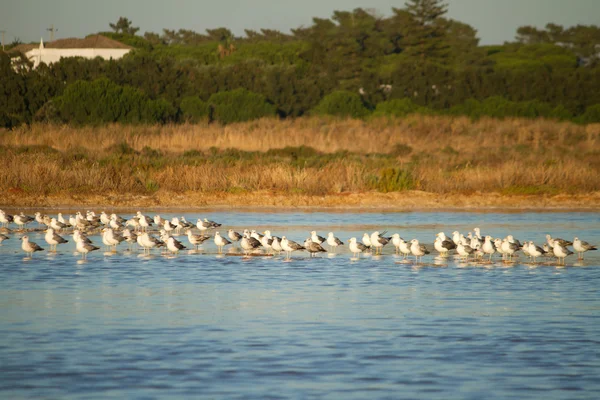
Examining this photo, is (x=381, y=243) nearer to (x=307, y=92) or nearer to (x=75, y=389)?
(x=75, y=389)

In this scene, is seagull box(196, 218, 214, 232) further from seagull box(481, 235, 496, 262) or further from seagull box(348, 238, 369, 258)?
seagull box(481, 235, 496, 262)

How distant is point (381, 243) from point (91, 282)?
7.19m

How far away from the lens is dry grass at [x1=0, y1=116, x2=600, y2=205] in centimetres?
3916

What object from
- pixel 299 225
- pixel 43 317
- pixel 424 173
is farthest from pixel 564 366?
pixel 424 173

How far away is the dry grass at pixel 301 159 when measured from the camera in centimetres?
3916

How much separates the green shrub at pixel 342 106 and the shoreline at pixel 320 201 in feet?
98.8

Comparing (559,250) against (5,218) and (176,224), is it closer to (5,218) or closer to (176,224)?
(176,224)

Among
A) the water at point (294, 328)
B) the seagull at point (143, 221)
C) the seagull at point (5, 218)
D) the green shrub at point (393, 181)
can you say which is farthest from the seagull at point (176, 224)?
the green shrub at point (393, 181)

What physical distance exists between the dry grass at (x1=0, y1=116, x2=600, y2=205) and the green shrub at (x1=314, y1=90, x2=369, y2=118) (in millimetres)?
9500

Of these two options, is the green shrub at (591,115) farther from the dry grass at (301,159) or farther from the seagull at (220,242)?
the seagull at (220,242)

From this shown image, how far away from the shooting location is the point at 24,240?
23969 mm

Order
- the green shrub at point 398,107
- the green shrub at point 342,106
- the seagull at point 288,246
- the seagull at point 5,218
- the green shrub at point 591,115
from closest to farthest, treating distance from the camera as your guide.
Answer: the seagull at point 288,246
the seagull at point 5,218
the green shrub at point 591,115
the green shrub at point 398,107
the green shrub at point 342,106

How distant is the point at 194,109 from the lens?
6781cm

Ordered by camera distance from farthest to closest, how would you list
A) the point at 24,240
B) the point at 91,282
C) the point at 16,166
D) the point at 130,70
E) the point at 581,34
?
the point at 581,34
the point at 130,70
the point at 16,166
the point at 24,240
the point at 91,282
